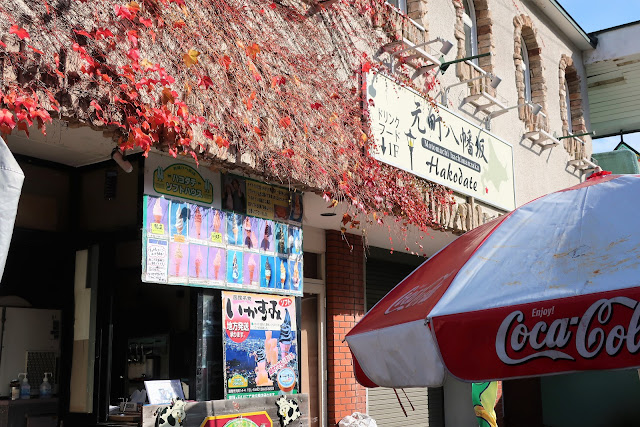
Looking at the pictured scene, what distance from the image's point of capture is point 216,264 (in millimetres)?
6336

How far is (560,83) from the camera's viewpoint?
14.1 m

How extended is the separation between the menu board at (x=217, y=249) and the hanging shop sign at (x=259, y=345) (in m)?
0.16

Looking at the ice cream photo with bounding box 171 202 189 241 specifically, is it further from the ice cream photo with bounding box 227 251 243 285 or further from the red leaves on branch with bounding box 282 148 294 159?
the red leaves on branch with bounding box 282 148 294 159

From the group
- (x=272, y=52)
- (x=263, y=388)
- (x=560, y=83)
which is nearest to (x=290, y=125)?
(x=272, y=52)

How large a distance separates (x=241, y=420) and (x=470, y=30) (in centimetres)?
776

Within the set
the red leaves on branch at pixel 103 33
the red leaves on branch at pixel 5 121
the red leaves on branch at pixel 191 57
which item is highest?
the red leaves on branch at pixel 191 57

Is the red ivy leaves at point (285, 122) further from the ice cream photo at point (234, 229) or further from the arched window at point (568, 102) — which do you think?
the arched window at point (568, 102)

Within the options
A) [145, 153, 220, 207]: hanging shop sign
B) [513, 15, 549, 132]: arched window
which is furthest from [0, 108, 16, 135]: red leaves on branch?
[513, 15, 549, 132]: arched window

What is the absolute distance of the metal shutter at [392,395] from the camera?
10.0 m

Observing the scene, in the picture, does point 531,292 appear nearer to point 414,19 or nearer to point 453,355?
point 453,355

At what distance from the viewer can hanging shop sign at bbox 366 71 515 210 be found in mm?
8234

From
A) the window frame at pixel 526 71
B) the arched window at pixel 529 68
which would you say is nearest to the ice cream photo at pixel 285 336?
the arched window at pixel 529 68

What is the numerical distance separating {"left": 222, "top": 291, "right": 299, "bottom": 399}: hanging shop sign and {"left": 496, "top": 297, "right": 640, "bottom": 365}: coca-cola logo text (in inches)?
142

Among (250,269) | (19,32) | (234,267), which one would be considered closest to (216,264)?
(234,267)
